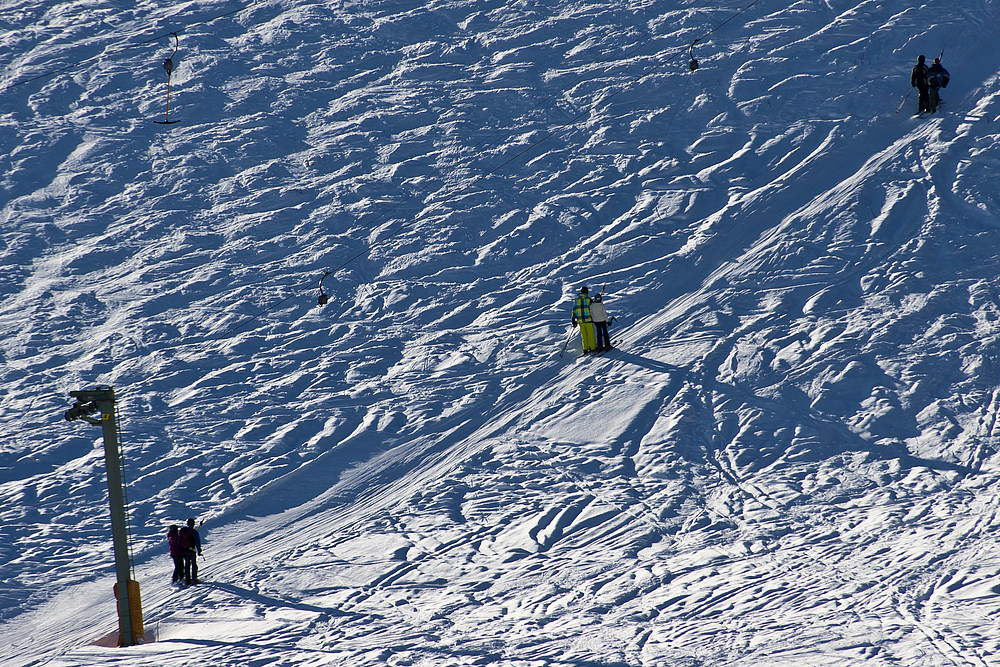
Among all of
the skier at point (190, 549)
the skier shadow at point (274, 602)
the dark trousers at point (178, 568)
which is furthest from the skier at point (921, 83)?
the dark trousers at point (178, 568)

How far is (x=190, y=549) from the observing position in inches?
484

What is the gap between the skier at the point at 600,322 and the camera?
15.5 metres

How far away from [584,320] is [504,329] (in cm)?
180

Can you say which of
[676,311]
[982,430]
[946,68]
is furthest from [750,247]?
[946,68]

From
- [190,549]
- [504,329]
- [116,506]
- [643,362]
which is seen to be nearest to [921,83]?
[643,362]

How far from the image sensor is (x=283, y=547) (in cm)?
1298

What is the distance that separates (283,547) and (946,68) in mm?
16950

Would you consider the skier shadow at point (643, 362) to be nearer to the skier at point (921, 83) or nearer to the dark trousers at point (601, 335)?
the dark trousers at point (601, 335)

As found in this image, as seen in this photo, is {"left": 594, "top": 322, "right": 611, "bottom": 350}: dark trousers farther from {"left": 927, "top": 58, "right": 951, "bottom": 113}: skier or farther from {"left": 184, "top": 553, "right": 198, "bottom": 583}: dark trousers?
{"left": 927, "top": 58, "right": 951, "bottom": 113}: skier

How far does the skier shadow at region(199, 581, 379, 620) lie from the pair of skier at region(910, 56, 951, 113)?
15.1m

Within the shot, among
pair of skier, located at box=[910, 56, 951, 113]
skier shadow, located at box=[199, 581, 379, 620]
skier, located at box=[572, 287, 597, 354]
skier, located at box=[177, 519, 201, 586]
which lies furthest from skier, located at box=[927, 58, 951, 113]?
skier, located at box=[177, 519, 201, 586]

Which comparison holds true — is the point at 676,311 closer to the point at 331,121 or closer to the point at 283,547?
the point at 283,547

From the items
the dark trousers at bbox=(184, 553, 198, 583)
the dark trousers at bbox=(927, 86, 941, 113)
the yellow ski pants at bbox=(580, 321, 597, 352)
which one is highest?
the dark trousers at bbox=(927, 86, 941, 113)

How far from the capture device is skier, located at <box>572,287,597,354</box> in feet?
50.7
